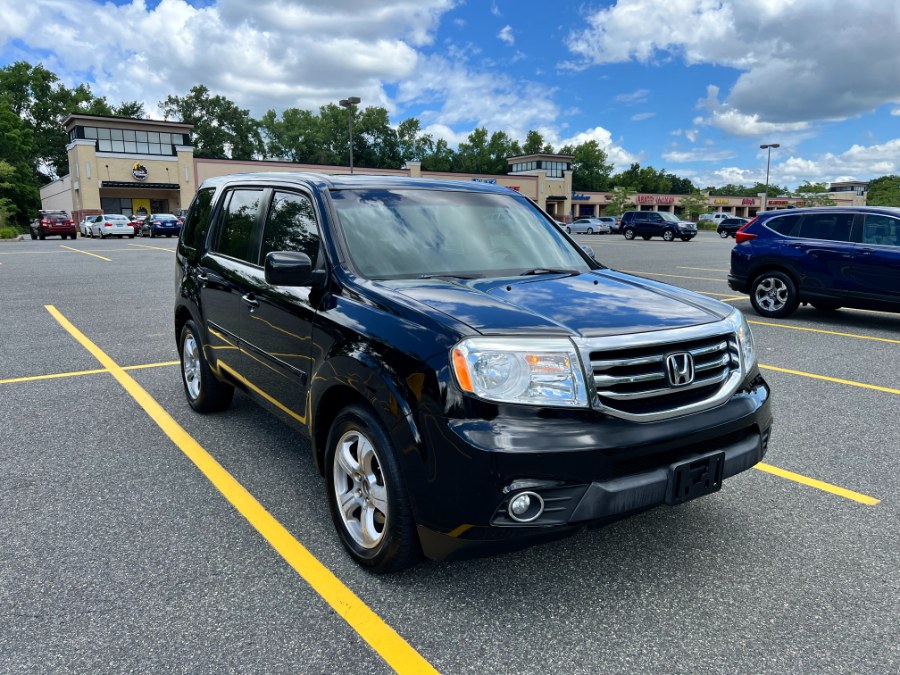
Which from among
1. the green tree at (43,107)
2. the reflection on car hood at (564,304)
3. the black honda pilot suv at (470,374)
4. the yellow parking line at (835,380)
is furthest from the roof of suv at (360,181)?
the green tree at (43,107)

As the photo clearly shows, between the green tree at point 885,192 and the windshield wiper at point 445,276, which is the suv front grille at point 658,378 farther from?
the green tree at point 885,192

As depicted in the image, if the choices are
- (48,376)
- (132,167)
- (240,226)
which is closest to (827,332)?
(240,226)

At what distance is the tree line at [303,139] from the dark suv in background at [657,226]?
1872 inches

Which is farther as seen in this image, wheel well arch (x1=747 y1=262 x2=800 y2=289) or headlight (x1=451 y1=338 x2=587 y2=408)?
wheel well arch (x1=747 y1=262 x2=800 y2=289)

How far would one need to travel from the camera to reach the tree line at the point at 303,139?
3408 inches

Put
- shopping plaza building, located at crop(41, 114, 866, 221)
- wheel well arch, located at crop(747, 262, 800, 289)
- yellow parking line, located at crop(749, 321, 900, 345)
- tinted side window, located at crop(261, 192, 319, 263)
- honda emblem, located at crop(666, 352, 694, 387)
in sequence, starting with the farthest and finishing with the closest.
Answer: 1. shopping plaza building, located at crop(41, 114, 866, 221)
2. wheel well arch, located at crop(747, 262, 800, 289)
3. yellow parking line, located at crop(749, 321, 900, 345)
4. tinted side window, located at crop(261, 192, 319, 263)
5. honda emblem, located at crop(666, 352, 694, 387)

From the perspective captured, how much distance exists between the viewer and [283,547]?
10.8ft

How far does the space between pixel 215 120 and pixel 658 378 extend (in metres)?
113

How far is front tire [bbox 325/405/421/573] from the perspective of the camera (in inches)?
109

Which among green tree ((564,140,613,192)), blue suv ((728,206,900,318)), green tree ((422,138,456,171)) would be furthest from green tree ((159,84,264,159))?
blue suv ((728,206,900,318))

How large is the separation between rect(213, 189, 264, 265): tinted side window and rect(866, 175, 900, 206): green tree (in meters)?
131

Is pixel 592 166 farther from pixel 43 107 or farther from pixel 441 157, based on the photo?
pixel 43 107

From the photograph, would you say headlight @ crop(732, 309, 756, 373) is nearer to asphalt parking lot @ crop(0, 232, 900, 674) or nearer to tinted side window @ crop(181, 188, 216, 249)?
asphalt parking lot @ crop(0, 232, 900, 674)

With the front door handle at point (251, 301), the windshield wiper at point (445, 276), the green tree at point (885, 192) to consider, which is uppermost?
the green tree at point (885, 192)
